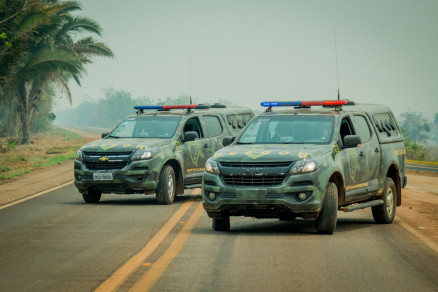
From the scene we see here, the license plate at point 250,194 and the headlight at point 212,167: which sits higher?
the headlight at point 212,167

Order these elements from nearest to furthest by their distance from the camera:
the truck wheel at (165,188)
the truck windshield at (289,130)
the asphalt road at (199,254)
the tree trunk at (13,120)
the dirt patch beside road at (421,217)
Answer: the asphalt road at (199,254) < the dirt patch beside road at (421,217) < the truck windshield at (289,130) < the truck wheel at (165,188) < the tree trunk at (13,120)

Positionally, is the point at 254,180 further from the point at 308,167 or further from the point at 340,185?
the point at 340,185

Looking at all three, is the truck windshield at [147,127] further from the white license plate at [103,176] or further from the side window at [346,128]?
the side window at [346,128]

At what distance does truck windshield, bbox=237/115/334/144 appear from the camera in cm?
1384

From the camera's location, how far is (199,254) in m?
11.1

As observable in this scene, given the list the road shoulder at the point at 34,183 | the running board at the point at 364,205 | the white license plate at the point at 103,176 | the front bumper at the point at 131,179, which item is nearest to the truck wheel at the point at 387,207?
the running board at the point at 364,205

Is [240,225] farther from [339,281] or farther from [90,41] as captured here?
[90,41]

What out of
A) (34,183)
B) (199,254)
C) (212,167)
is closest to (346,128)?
(212,167)

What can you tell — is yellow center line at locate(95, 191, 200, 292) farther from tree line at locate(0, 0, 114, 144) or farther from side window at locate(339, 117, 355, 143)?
tree line at locate(0, 0, 114, 144)

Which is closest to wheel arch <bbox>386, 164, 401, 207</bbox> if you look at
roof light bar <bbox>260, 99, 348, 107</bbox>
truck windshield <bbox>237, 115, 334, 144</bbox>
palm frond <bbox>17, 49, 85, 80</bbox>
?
roof light bar <bbox>260, 99, 348, 107</bbox>

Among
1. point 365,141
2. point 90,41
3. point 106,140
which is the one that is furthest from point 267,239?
point 90,41

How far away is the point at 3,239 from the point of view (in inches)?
512

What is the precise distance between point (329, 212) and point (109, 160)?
249 inches

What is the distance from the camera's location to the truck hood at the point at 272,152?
41.9 ft
